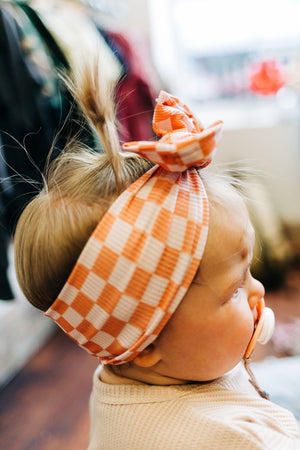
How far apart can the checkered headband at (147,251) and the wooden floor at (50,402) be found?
788 millimetres

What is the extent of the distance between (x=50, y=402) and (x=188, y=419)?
92cm

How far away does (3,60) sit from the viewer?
1.12 metres

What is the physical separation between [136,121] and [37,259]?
1.17 meters

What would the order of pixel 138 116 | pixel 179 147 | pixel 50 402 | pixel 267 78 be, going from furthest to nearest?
1. pixel 267 78
2. pixel 138 116
3. pixel 50 402
4. pixel 179 147

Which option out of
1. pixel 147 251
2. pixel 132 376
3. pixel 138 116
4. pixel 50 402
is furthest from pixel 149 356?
pixel 138 116

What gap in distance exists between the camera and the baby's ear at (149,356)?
0.63 meters

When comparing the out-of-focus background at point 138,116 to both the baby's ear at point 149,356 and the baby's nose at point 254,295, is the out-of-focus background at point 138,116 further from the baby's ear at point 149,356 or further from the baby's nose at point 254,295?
the baby's ear at point 149,356

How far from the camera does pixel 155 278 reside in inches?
22.2

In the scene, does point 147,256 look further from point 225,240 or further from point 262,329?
point 262,329

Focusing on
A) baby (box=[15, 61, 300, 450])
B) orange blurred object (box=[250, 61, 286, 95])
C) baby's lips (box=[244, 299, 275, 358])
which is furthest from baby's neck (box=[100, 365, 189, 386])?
orange blurred object (box=[250, 61, 286, 95])

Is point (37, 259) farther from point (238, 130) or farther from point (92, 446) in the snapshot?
point (238, 130)

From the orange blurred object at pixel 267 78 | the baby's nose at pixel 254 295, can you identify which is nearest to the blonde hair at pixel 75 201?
the baby's nose at pixel 254 295

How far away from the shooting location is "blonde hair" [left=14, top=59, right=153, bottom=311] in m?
0.58

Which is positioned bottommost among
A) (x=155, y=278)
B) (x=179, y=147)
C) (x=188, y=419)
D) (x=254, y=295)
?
(x=188, y=419)
